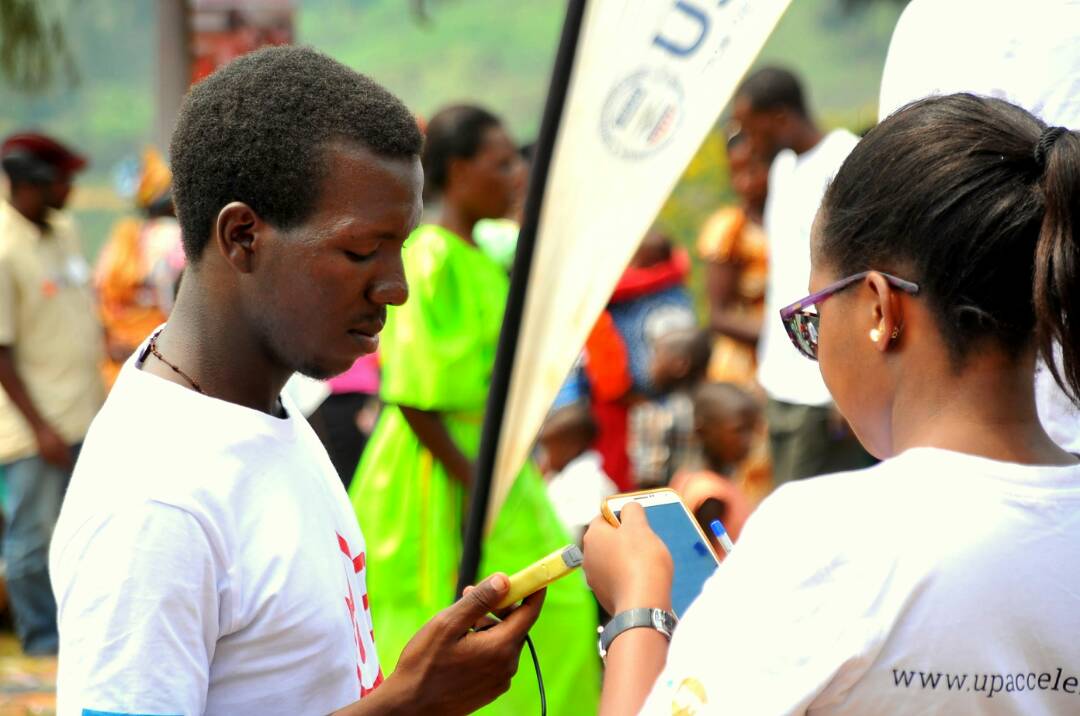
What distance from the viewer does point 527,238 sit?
2.68 m

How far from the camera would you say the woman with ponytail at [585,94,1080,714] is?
1359mm

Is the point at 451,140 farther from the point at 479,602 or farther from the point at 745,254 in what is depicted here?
the point at 479,602

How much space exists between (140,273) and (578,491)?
143 inches

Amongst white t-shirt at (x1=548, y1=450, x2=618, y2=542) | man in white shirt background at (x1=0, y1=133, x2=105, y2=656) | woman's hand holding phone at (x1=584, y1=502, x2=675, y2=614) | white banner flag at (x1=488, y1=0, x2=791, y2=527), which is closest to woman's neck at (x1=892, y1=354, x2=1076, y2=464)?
woman's hand holding phone at (x1=584, y1=502, x2=675, y2=614)

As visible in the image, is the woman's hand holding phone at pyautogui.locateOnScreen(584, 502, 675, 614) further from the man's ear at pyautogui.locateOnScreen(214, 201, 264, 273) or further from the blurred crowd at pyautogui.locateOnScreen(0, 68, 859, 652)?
the blurred crowd at pyautogui.locateOnScreen(0, 68, 859, 652)

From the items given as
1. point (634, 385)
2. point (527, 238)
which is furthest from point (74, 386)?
point (527, 238)

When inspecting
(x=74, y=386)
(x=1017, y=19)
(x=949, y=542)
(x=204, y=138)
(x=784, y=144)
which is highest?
(x=1017, y=19)

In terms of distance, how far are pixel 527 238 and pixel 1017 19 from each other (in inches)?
37.2

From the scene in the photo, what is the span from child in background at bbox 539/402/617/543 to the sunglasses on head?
3722 mm

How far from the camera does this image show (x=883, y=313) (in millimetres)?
1490

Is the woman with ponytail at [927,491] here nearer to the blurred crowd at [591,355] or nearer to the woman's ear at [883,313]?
the woman's ear at [883,313]

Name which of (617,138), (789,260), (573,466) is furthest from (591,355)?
(617,138)

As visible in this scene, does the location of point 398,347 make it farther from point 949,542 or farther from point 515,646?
point 949,542

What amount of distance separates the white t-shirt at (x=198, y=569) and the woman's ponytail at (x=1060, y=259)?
86 cm
